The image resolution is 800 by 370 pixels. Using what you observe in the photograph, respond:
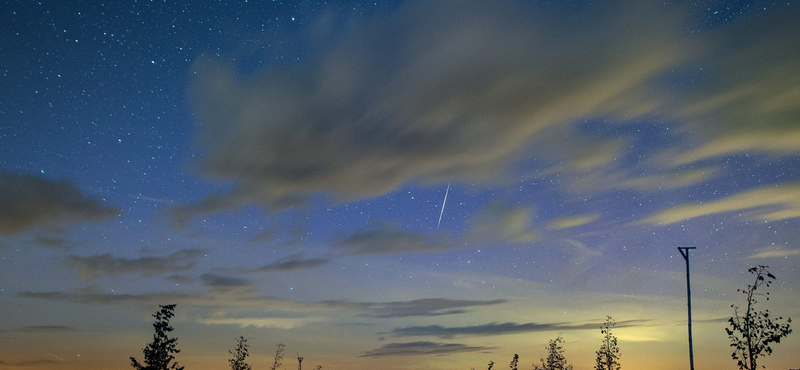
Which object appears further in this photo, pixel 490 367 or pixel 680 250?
pixel 490 367

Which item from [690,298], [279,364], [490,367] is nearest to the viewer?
[690,298]

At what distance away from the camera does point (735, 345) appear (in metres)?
34.8

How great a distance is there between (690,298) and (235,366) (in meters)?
46.4

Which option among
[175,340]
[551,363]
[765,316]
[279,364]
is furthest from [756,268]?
[279,364]

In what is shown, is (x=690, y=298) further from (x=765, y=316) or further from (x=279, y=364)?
(x=279, y=364)

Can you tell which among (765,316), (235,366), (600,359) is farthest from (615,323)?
(235,366)

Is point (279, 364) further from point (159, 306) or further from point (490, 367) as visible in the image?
point (159, 306)

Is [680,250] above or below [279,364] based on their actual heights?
above

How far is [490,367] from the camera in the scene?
72125 mm

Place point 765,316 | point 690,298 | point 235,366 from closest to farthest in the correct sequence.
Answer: point 765,316 < point 690,298 < point 235,366

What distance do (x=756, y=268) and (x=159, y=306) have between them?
40.6m

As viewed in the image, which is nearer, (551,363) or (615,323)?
(615,323)

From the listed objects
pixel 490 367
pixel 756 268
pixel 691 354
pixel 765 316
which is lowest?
pixel 490 367

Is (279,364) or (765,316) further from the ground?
(765,316)
